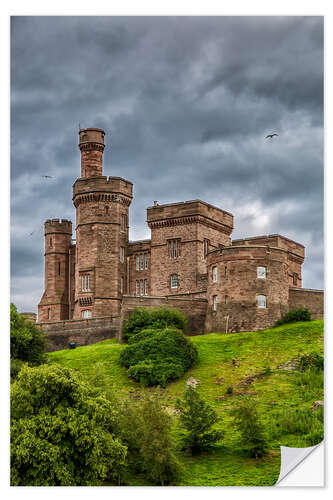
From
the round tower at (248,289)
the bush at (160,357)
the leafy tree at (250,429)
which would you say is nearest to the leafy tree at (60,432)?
the leafy tree at (250,429)

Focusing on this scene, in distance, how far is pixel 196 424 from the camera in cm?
3130

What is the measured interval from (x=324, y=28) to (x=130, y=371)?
23696 millimetres

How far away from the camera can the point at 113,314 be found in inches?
2340

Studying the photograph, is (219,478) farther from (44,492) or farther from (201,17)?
(201,17)

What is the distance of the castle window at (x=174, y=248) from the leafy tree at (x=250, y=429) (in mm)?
31192

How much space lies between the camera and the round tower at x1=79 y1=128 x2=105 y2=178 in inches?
2516

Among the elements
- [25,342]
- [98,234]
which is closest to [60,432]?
[25,342]

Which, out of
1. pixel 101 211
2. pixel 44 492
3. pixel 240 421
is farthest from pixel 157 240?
pixel 44 492

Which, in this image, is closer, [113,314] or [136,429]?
[136,429]

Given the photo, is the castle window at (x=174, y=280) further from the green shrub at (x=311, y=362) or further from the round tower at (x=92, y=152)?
the green shrub at (x=311, y=362)

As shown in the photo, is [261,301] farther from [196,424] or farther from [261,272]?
[196,424]

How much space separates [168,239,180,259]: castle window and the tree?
29.3 meters

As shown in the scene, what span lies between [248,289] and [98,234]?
16.0 metres

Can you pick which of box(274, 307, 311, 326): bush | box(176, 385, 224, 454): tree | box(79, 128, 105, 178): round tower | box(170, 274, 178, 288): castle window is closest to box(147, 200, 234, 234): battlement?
box(170, 274, 178, 288): castle window
